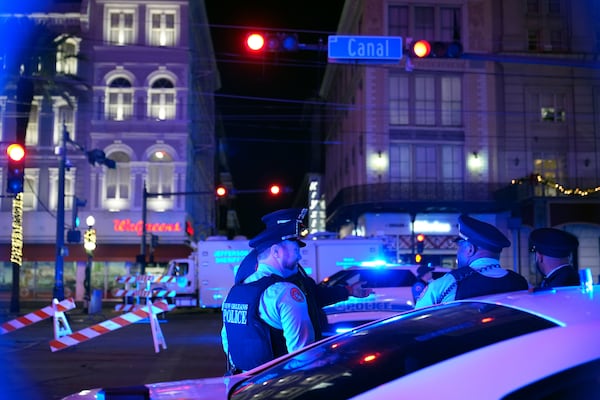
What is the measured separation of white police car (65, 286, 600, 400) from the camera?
2.05 meters

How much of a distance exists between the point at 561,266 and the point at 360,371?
3.36 m

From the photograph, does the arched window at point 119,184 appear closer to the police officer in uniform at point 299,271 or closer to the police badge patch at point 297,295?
the police officer in uniform at point 299,271

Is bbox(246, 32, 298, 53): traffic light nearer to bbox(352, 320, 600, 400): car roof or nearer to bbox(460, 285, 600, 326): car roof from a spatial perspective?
bbox(460, 285, 600, 326): car roof

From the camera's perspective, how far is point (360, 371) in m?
2.45

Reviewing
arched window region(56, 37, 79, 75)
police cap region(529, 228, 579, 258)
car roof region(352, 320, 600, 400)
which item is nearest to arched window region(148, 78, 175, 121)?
arched window region(56, 37, 79, 75)

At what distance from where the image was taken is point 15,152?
51.2 feet

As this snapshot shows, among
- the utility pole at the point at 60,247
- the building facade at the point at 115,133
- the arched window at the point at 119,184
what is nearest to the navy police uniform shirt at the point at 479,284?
the utility pole at the point at 60,247

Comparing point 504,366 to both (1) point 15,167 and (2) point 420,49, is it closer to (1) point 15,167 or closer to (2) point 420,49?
(2) point 420,49

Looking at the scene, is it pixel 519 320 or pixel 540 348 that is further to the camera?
pixel 519 320

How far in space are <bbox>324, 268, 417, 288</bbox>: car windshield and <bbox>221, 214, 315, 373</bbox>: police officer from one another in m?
10.3

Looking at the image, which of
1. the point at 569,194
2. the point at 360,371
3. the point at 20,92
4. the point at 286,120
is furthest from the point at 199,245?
the point at 286,120

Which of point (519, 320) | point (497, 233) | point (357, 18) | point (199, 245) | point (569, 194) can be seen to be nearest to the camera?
point (519, 320)

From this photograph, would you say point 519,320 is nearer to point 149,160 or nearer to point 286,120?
point 149,160

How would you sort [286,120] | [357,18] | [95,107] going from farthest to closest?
[286,120] → [357,18] → [95,107]
